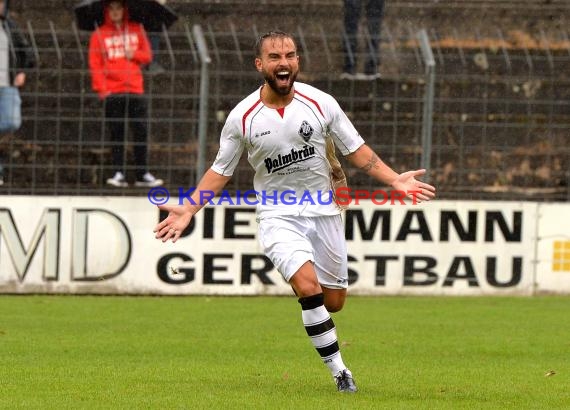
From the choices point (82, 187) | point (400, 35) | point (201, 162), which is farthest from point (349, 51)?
point (82, 187)

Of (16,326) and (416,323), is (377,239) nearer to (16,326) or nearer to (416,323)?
(416,323)

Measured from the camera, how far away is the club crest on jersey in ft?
27.2

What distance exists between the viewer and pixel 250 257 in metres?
14.6

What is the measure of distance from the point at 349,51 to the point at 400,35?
0.87 m

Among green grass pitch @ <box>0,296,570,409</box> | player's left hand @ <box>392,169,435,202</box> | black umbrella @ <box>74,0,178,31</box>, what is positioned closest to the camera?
green grass pitch @ <box>0,296,570,409</box>

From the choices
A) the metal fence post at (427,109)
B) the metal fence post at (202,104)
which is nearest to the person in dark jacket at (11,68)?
the metal fence post at (202,104)

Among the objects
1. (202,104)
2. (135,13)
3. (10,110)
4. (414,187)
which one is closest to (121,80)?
(135,13)

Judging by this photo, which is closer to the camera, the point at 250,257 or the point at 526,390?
the point at 526,390

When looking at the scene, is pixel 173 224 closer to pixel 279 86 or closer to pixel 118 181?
pixel 279 86

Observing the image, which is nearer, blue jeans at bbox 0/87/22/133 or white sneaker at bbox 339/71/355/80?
blue jeans at bbox 0/87/22/133

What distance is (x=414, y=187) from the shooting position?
26.5 ft

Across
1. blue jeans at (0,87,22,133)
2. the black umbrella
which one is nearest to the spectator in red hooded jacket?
the black umbrella

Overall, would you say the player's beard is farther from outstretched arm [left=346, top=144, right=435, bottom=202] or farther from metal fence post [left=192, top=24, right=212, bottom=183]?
metal fence post [left=192, top=24, right=212, bottom=183]

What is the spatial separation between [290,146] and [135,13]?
711cm
